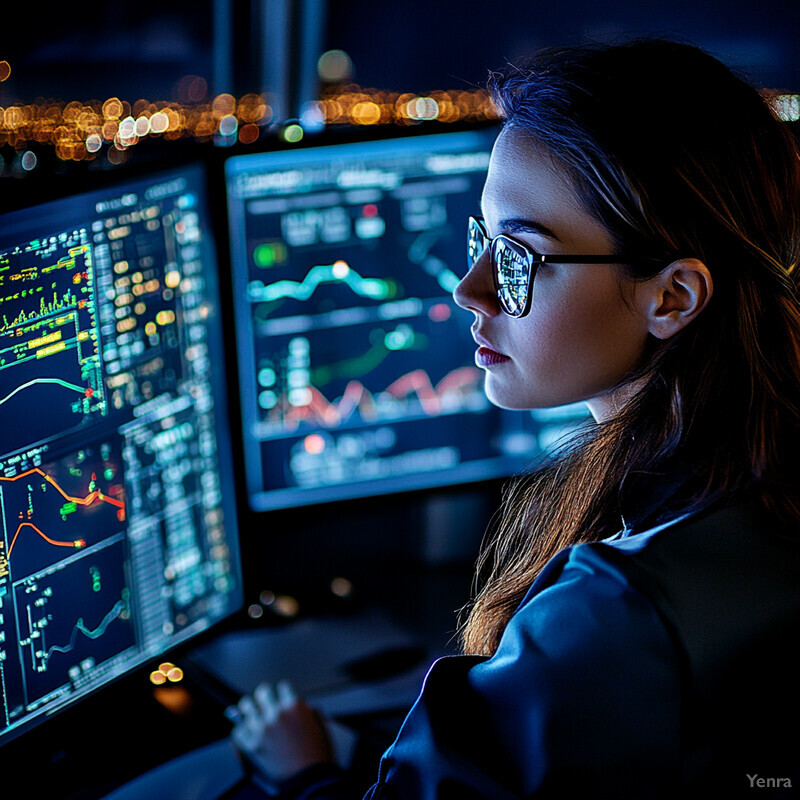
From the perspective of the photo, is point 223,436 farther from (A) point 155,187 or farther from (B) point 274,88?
(B) point 274,88

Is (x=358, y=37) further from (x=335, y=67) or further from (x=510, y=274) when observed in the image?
(x=510, y=274)

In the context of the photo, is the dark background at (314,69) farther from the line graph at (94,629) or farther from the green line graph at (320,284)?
the green line graph at (320,284)

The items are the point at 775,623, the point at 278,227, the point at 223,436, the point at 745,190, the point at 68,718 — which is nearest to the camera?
the point at 775,623

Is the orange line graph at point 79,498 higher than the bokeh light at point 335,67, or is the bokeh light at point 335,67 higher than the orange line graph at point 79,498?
the bokeh light at point 335,67

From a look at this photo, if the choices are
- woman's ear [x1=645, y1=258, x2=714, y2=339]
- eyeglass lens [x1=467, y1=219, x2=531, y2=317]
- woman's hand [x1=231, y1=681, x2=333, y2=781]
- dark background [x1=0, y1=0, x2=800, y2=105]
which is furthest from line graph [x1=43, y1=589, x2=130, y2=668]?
dark background [x1=0, y1=0, x2=800, y2=105]

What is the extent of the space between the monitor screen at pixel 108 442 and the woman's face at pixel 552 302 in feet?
1.08

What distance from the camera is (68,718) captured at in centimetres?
90

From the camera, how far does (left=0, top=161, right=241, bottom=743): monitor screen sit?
0.82 metres

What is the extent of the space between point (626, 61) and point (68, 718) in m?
0.81

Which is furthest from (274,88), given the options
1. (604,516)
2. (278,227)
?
(604,516)

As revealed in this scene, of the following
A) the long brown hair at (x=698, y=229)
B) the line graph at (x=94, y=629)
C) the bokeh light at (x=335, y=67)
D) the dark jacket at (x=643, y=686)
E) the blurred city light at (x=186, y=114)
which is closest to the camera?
the dark jacket at (x=643, y=686)

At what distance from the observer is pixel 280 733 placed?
1.00 metres

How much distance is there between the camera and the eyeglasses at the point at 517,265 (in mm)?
804

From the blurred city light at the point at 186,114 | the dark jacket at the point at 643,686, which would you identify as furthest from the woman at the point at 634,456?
the blurred city light at the point at 186,114
